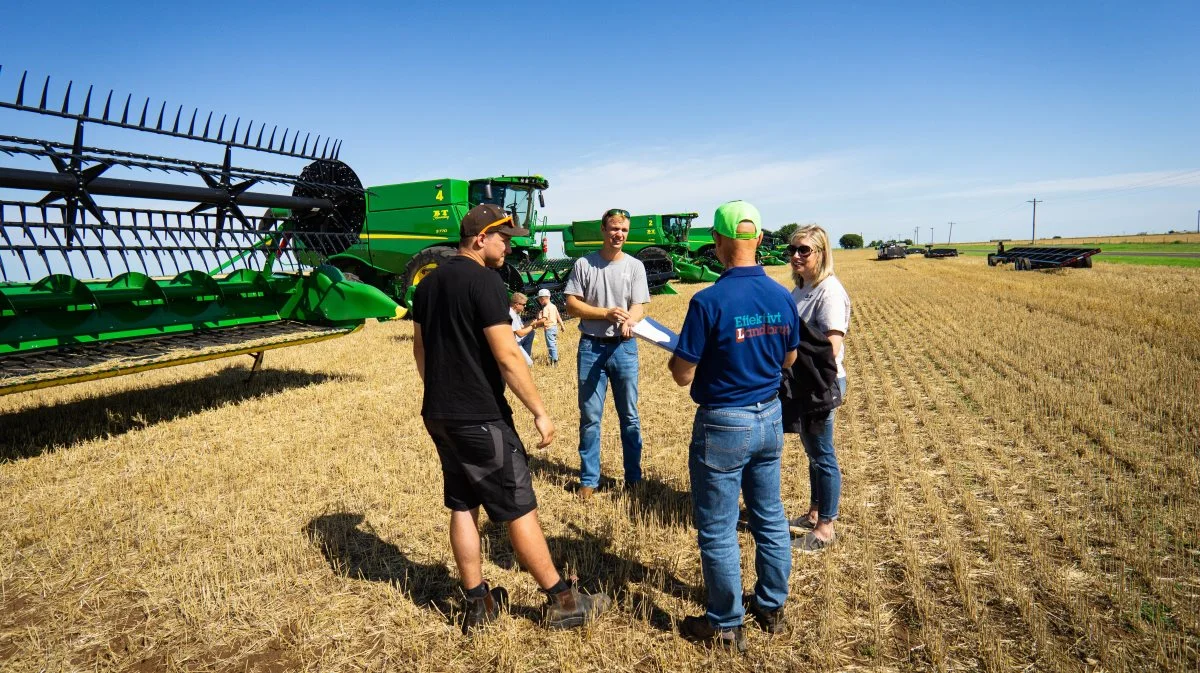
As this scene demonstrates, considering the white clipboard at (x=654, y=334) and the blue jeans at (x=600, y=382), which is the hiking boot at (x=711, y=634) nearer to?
the white clipboard at (x=654, y=334)

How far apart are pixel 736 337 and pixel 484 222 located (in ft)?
3.69

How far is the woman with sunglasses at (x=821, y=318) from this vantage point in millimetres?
3201

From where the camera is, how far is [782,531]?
2.53m

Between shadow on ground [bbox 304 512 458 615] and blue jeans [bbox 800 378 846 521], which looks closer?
shadow on ground [bbox 304 512 458 615]

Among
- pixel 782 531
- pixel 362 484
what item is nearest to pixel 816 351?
pixel 782 531

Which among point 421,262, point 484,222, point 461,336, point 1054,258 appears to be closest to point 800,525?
point 461,336

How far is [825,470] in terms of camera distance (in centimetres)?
346

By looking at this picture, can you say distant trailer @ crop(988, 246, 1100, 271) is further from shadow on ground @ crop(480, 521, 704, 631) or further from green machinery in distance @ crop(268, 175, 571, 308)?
shadow on ground @ crop(480, 521, 704, 631)

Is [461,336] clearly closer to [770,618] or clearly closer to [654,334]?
[654,334]

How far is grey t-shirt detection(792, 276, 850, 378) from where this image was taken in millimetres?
3180

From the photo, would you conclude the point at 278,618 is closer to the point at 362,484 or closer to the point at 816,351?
the point at 362,484

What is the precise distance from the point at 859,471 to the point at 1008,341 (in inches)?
255

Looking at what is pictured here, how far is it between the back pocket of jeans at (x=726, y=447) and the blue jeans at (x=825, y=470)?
115cm

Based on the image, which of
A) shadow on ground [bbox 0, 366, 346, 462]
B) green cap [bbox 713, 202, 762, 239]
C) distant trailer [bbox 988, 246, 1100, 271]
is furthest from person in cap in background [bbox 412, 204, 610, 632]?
distant trailer [bbox 988, 246, 1100, 271]
